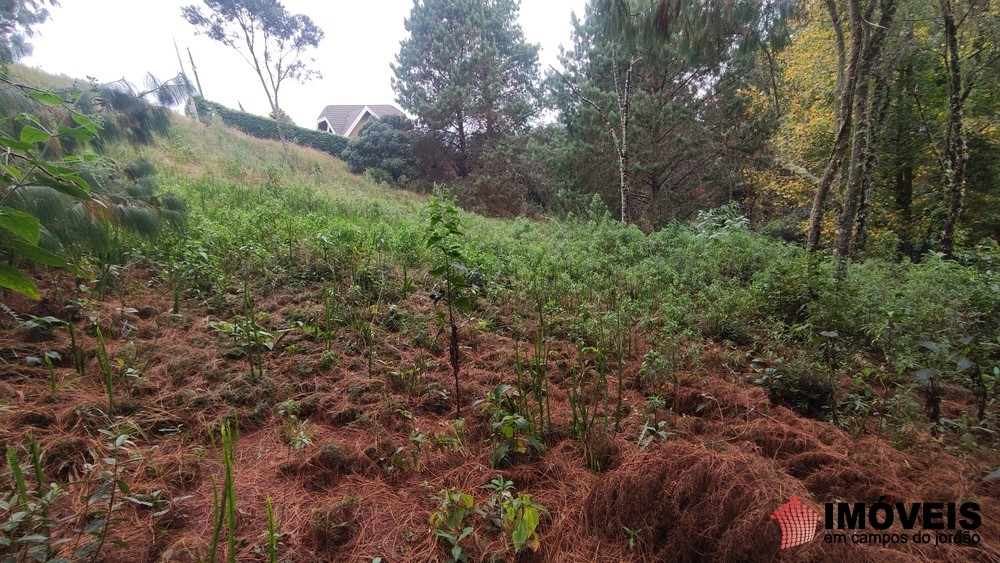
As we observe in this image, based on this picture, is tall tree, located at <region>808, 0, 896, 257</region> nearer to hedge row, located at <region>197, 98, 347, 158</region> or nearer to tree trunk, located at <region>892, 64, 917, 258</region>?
tree trunk, located at <region>892, 64, 917, 258</region>

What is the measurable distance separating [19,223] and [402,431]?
5.22 ft

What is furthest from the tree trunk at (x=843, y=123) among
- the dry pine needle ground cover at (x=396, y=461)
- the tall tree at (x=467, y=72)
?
the tall tree at (x=467, y=72)

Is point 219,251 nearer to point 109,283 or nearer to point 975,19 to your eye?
point 109,283

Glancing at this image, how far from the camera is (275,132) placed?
63.5 ft

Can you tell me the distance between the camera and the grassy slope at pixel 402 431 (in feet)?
4.58

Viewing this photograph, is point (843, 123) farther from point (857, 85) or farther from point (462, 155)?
point (462, 155)

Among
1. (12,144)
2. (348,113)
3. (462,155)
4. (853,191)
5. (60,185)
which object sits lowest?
(60,185)

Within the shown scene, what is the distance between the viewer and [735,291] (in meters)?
3.79

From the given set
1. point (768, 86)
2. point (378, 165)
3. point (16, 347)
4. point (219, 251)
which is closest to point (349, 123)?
point (378, 165)

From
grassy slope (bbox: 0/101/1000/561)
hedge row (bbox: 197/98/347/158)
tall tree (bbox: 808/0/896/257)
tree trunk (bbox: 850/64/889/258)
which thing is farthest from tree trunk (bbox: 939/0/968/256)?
hedge row (bbox: 197/98/347/158)

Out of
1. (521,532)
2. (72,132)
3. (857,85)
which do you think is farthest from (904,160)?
(72,132)

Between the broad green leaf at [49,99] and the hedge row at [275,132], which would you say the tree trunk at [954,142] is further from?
the hedge row at [275,132]

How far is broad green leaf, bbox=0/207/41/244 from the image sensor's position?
113 centimetres

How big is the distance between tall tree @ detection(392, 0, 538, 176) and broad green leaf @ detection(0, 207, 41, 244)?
16608 millimetres
